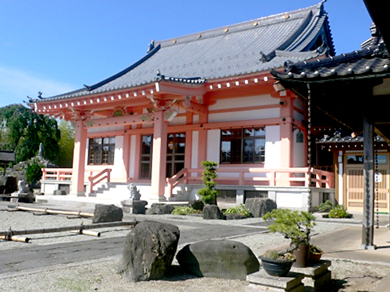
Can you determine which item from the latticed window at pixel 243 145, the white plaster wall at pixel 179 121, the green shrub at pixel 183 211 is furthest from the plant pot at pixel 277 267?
the white plaster wall at pixel 179 121

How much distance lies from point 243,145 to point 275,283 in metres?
12.3

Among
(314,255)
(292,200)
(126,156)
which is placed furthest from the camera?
(126,156)

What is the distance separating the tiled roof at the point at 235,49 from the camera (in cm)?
1622

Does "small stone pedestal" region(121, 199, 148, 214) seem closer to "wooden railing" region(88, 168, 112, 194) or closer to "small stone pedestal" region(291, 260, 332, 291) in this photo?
"wooden railing" region(88, 168, 112, 194)

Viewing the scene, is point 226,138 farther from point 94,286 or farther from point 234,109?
point 94,286

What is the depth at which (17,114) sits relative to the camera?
39375mm

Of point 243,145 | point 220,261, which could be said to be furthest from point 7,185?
point 220,261

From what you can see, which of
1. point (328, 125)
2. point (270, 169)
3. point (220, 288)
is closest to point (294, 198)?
point (270, 169)

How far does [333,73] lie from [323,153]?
12595 mm

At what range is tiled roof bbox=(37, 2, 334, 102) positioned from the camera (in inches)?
638

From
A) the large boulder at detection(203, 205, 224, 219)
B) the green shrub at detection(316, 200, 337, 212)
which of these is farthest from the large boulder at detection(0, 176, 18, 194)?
the green shrub at detection(316, 200, 337, 212)

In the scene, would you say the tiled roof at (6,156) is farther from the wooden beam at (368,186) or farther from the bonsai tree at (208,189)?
the wooden beam at (368,186)

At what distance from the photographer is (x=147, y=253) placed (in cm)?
444

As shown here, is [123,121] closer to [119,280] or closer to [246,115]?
[246,115]
